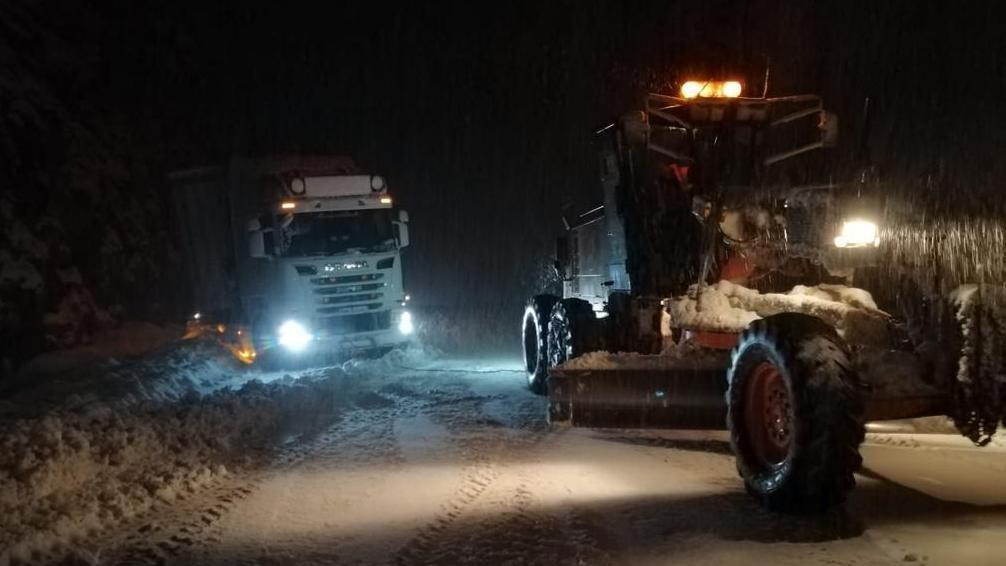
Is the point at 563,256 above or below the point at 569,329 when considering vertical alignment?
above

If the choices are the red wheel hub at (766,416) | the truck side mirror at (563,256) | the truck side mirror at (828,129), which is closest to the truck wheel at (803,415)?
the red wheel hub at (766,416)

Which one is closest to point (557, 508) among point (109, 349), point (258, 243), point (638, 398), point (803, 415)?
point (803, 415)

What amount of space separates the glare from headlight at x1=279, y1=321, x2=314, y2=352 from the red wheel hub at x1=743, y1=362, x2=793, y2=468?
11407 mm

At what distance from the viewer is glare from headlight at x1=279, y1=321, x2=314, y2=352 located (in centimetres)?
1700

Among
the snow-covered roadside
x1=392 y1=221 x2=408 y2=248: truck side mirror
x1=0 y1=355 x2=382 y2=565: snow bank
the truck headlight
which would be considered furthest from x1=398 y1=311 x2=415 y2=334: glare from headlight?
the truck headlight

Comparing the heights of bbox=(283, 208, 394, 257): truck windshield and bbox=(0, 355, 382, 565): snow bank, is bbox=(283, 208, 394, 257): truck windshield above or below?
above

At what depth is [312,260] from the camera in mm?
17031

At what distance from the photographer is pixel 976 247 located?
11.7m

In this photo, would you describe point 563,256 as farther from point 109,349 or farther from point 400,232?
point 109,349

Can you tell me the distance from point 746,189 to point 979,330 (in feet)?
11.4

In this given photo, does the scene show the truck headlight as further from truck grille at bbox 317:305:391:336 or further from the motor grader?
truck grille at bbox 317:305:391:336

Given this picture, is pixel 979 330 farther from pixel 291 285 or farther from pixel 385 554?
pixel 291 285

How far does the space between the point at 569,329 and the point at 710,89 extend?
11.7 ft

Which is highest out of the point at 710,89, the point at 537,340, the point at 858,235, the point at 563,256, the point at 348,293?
the point at 710,89
